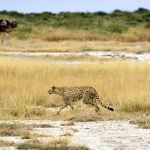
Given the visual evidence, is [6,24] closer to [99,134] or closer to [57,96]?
[57,96]

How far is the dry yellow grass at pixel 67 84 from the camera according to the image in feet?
53.4

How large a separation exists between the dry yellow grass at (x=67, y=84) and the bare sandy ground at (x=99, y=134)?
900 millimetres

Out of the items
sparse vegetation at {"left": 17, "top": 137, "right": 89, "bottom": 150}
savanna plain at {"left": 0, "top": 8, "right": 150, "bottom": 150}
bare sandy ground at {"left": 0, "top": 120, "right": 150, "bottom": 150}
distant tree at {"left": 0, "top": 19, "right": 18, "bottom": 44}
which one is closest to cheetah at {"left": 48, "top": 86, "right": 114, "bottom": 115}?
savanna plain at {"left": 0, "top": 8, "right": 150, "bottom": 150}

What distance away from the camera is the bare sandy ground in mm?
11469

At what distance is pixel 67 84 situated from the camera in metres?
20.4

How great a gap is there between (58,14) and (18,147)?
56.3 m

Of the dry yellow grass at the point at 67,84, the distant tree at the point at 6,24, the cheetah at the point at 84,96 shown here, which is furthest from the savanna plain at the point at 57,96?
the distant tree at the point at 6,24

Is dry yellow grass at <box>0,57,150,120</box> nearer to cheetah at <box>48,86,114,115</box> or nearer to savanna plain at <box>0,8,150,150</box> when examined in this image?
savanna plain at <box>0,8,150,150</box>

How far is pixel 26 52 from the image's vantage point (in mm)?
35969

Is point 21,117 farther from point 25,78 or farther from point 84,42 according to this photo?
point 84,42

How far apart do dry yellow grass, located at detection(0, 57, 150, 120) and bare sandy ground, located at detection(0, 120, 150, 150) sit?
900 mm

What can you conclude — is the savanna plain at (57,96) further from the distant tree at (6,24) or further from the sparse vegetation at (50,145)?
the distant tree at (6,24)

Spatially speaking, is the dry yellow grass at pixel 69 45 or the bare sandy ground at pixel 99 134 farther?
the dry yellow grass at pixel 69 45

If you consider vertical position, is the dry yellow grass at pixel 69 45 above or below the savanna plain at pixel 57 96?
below
